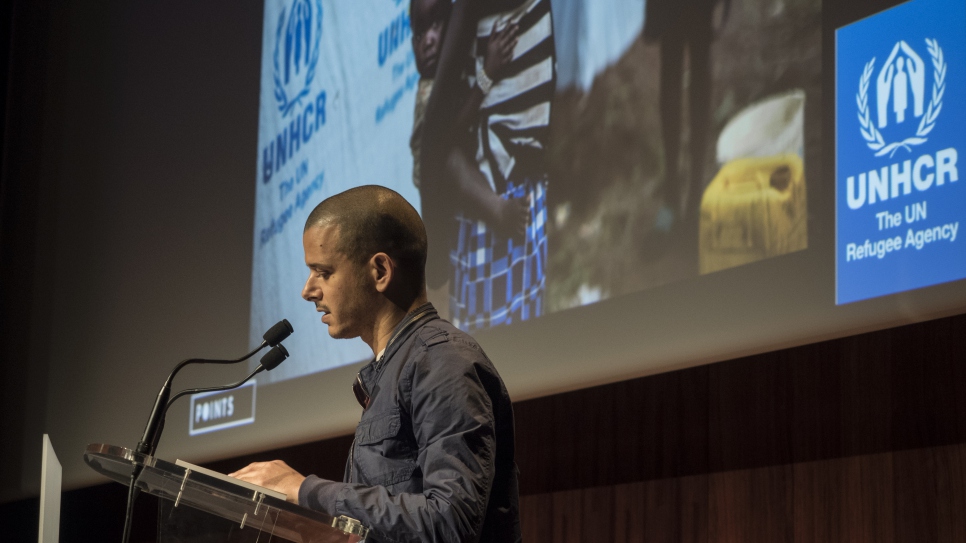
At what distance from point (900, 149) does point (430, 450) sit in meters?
1.26

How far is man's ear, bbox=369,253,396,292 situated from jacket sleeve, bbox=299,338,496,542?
196 mm

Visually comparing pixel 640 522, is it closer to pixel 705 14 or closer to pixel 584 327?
pixel 584 327

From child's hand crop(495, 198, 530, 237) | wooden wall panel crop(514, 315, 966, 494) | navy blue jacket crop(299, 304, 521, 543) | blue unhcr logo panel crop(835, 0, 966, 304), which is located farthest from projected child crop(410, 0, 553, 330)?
navy blue jacket crop(299, 304, 521, 543)

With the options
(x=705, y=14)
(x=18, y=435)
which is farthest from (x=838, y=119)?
(x=18, y=435)

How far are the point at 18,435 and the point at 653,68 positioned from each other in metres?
4.36

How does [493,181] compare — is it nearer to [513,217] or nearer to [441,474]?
[513,217]

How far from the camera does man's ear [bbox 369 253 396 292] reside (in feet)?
5.53

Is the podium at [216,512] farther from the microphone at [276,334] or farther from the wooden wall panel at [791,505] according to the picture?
the wooden wall panel at [791,505]

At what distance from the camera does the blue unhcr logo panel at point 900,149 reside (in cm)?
209

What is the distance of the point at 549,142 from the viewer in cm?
303

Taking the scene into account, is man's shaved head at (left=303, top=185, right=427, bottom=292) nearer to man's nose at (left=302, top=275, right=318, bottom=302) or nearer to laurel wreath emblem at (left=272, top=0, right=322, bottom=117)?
man's nose at (left=302, top=275, right=318, bottom=302)

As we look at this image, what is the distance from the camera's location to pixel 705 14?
2.64 metres

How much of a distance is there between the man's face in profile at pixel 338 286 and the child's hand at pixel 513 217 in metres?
1.41

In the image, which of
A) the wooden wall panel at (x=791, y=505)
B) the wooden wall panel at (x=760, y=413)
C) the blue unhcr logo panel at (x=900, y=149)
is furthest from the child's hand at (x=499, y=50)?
the wooden wall panel at (x=791, y=505)
